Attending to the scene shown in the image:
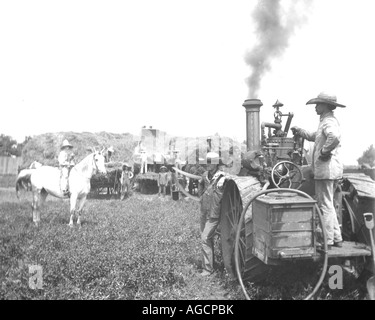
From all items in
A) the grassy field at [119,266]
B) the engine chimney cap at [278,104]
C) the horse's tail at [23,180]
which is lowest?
the grassy field at [119,266]

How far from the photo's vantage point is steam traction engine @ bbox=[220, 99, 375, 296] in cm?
351

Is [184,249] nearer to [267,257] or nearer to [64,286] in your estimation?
[64,286]

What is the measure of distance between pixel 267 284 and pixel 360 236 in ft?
4.32

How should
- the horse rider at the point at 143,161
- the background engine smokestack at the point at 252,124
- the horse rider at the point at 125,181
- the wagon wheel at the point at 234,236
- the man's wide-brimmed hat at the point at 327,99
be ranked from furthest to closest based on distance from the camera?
the horse rider at the point at 143,161
the horse rider at the point at 125,181
the background engine smokestack at the point at 252,124
the man's wide-brimmed hat at the point at 327,99
the wagon wheel at the point at 234,236

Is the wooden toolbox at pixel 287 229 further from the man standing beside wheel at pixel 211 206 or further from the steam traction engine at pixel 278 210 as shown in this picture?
the man standing beside wheel at pixel 211 206

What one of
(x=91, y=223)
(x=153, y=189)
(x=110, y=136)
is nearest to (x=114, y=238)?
(x=91, y=223)

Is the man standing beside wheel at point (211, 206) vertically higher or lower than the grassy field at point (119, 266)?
higher

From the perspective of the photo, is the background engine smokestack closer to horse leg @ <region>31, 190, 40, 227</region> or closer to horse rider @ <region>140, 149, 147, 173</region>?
horse leg @ <region>31, 190, 40, 227</region>

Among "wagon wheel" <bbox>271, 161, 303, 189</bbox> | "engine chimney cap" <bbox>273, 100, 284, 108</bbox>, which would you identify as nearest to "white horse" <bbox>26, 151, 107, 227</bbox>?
"engine chimney cap" <bbox>273, 100, 284, 108</bbox>

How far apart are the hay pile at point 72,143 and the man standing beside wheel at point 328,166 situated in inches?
582

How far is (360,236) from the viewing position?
4359mm

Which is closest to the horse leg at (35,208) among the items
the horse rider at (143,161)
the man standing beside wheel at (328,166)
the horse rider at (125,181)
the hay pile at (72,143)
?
the horse rider at (125,181)

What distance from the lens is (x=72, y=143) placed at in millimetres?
18547

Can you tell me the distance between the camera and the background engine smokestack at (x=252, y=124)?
6157mm
